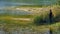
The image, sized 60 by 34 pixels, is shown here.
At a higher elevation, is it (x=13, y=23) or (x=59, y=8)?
(x=59, y=8)

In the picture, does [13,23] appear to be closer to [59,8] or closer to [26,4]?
[26,4]

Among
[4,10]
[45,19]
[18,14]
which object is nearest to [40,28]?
[45,19]

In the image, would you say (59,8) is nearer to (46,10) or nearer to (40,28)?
(46,10)

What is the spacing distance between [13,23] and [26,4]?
319 millimetres

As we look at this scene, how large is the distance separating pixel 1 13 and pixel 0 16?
0.05 metres

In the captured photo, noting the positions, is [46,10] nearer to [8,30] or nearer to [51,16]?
[51,16]

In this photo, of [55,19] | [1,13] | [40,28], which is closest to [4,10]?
[1,13]

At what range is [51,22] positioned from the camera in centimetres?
193

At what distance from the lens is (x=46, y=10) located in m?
1.94

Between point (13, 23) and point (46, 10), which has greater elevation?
point (46, 10)

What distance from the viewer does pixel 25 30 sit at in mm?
1892

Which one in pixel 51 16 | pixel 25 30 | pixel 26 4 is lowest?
pixel 25 30

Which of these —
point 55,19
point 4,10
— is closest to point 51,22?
point 55,19

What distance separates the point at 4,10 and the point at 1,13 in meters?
0.06
